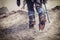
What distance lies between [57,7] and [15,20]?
2.02ft

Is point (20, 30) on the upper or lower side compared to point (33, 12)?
lower

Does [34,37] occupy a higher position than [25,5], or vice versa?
[25,5]

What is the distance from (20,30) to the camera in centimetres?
192

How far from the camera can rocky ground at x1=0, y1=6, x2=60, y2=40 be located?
1.91m

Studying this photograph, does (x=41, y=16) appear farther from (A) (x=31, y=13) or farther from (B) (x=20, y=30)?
(B) (x=20, y=30)

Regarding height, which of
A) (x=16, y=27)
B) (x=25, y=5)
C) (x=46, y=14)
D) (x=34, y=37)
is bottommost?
(x=34, y=37)

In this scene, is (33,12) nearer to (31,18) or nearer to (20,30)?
(31,18)

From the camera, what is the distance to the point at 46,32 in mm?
1913

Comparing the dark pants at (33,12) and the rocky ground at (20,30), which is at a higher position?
the dark pants at (33,12)

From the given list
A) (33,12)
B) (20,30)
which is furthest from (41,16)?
(20,30)

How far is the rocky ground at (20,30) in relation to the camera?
1909mm

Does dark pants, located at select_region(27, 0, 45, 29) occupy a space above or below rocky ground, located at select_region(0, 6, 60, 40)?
above

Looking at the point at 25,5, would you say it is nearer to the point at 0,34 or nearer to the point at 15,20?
the point at 15,20

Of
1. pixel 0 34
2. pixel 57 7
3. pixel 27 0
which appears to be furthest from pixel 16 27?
pixel 57 7
